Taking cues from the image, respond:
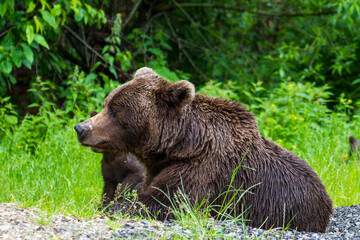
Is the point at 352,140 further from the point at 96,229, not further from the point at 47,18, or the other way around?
the point at 96,229

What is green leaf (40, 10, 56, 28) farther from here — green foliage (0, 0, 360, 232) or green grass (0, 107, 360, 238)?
green grass (0, 107, 360, 238)

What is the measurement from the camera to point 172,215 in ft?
13.1

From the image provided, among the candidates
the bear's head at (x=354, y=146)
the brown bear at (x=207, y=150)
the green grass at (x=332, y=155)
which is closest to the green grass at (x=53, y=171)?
the brown bear at (x=207, y=150)

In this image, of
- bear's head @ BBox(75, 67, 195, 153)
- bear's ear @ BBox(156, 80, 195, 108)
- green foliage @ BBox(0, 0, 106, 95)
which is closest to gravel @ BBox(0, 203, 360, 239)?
bear's head @ BBox(75, 67, 195, 153)

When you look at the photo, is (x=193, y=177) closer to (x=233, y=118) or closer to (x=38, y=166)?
(x=233, y=118)

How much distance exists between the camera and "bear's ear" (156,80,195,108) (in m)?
4.19

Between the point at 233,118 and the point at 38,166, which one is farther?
the point at 38,166

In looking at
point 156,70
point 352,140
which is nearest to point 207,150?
point 352,140

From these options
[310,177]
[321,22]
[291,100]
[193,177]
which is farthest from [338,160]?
[321,22]

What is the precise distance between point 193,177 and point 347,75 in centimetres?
931

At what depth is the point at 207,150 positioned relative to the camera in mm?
4273

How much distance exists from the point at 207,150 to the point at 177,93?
1.77 ft

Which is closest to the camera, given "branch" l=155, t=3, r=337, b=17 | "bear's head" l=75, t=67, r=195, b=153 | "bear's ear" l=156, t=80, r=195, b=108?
"bear's ear" l=156, t=80, r=195, b=108

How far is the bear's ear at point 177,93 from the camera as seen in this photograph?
419 centimetres
